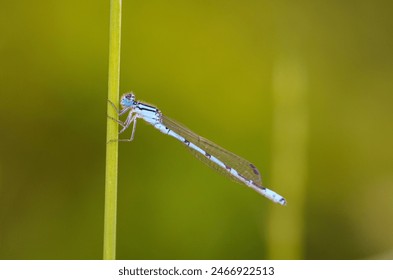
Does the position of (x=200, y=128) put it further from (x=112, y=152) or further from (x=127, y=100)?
(x=112, y=152)

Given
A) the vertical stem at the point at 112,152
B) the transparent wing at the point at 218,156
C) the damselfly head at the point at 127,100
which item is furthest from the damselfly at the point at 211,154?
the vertical stem at the point at 112,152

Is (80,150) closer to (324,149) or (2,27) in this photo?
(2,27)

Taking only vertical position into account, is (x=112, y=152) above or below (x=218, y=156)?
below

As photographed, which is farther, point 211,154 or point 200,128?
point 200,128

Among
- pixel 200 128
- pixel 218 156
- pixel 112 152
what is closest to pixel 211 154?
pixel 218 156

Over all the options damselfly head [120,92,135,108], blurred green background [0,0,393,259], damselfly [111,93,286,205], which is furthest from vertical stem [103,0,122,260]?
blurred green background [0,0,393,259]

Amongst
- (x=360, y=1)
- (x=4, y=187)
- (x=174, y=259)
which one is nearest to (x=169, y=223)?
(x=174, y=259)
